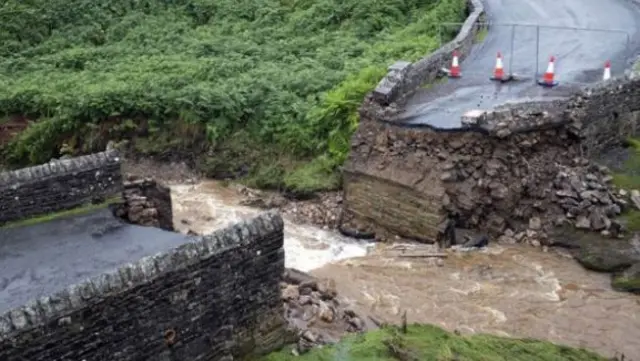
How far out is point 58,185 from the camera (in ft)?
38.3

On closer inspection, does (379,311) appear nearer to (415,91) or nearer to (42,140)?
(415,91)

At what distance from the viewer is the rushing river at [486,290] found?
14.6 meters

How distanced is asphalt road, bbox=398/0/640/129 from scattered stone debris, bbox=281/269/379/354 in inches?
244

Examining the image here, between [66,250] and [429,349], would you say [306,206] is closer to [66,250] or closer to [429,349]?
[66,250]

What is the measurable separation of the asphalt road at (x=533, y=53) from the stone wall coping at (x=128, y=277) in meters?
9.75

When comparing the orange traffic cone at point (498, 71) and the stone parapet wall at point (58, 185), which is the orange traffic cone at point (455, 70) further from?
the stone parapet wall at point (58, 185)

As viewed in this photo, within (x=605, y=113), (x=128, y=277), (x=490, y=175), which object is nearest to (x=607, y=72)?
(x=605, y=113)

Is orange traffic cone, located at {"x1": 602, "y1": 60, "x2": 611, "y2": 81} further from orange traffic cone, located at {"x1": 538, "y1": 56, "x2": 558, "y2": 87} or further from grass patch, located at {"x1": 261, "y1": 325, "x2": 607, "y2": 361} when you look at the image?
grass patch, located at {"x1": 261, "y1": 325, "x2": 607, "y2": 361}

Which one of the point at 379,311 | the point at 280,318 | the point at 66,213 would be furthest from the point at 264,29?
the point at 280,318

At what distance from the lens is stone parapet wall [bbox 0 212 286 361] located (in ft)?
25.2

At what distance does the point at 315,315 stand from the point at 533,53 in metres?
14.1

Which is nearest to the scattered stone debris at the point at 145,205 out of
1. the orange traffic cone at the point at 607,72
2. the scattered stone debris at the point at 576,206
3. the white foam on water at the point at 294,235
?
the white foam on water at the point at 294,235

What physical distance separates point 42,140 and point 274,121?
269 inches

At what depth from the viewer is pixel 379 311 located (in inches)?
588
